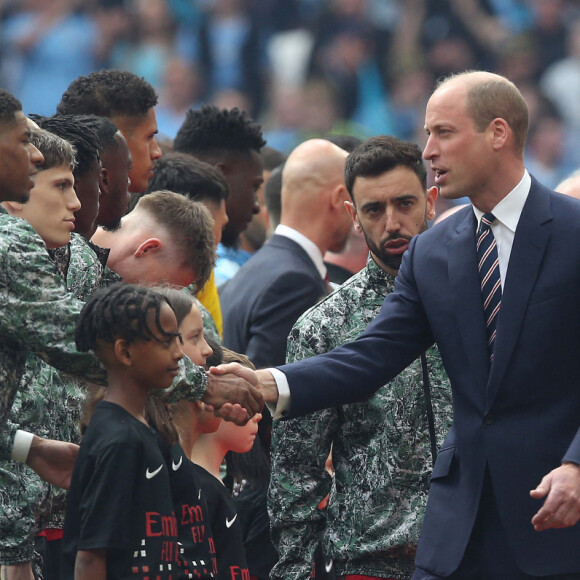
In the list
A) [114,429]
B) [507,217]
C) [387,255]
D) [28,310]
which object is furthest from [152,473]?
[387,255]

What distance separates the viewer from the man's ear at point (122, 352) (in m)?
3.72

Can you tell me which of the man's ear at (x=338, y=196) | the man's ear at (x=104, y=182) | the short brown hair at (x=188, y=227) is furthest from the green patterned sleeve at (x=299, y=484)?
the man's ear at (x=338, y=196)

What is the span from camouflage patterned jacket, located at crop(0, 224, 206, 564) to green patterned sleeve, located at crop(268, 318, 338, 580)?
2.34 feet

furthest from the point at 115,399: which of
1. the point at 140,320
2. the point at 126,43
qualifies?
the point at 126,43

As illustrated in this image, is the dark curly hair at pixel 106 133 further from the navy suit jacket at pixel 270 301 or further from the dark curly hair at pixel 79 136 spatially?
the navy suit jacket at pixel 270 301

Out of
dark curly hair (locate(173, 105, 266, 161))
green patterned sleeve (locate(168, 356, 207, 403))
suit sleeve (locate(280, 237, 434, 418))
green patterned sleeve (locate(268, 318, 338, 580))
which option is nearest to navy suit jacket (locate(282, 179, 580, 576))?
suit sleeve (locate(280, 237, 434, 418))

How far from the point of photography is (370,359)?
4375mm

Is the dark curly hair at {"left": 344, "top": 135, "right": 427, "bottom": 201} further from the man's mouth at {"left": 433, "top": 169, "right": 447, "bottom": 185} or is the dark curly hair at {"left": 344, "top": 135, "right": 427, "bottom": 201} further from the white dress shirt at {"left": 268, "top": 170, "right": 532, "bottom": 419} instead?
the white dress shirt at {"left": 268, "top": 170, "right": 532, "bottom": 419}

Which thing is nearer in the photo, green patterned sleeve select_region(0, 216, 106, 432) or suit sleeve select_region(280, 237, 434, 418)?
green patterned sleeve select_region(0, 216, 106, 432)

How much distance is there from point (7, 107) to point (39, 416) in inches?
35.7

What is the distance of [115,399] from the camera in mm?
3754

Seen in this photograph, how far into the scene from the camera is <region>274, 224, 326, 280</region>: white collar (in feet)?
20.1

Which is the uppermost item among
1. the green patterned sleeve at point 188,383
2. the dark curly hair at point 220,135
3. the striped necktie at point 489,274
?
the dark curly hair at point 220,135

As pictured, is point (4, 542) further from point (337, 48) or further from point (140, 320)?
point (337, 48)
